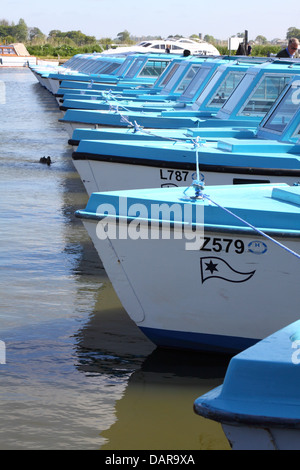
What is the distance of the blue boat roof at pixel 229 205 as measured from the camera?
5996 mm

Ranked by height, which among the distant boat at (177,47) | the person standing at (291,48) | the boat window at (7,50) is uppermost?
the person standing at (291,48)

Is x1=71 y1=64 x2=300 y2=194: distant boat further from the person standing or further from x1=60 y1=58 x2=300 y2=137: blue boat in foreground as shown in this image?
the person standing

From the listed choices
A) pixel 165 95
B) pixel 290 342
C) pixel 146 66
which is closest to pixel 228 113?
pixel 165 95

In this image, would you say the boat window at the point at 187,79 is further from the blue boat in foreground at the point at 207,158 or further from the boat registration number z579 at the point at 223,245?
the boat registration number z579 at the point at 223,245

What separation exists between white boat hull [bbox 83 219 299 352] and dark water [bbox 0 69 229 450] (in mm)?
337

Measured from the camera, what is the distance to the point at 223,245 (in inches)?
236

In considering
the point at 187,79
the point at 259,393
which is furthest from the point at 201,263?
the point at 187,79

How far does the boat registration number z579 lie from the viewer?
5.96 m

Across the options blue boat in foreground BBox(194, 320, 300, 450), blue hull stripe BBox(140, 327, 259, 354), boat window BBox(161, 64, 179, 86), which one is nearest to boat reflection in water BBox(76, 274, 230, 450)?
blue hull stripe BBox(140, 327, 259, 354)

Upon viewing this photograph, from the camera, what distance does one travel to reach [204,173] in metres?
9.23

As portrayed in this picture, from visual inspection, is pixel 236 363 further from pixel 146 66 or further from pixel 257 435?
pixel 146 66

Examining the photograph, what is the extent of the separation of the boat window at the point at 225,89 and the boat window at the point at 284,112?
268cm

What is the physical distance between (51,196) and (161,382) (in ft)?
26.1

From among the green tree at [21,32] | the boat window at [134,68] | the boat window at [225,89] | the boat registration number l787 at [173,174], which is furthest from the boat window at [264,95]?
the green tree at [21,32]
